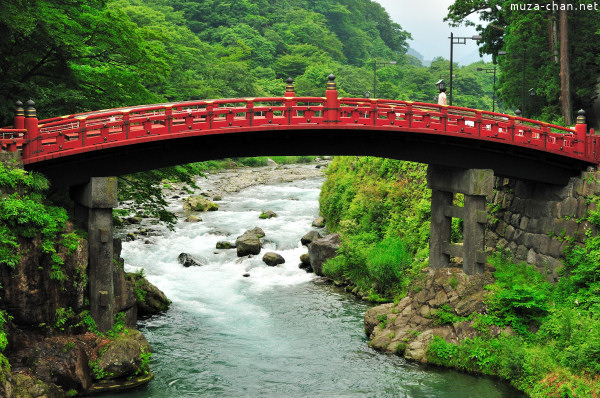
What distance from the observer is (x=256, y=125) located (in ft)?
95.6

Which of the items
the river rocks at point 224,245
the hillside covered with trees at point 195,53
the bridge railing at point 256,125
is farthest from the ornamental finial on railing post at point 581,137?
the river rocks at point 224,245

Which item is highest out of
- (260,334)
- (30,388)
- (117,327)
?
(117,327)

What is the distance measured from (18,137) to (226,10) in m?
101

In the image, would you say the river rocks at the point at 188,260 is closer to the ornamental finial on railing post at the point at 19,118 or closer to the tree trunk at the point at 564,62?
the ornamental finial on railing post at the point at 19,118

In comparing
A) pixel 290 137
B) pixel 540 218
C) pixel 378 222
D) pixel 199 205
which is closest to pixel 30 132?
pixel 290 137

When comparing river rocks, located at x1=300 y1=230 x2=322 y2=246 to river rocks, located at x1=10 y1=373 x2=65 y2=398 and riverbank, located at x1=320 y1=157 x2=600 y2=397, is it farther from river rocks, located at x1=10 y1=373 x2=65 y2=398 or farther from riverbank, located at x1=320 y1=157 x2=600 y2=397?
river rocks, located at x1=10 y1=373 x2=65 y2=398

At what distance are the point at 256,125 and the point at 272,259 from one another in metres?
→ 16.1

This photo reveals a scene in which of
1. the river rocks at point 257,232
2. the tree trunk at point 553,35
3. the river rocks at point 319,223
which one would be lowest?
the river rocks at point 257,232

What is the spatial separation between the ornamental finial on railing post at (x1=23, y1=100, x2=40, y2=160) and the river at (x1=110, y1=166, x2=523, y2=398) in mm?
9143

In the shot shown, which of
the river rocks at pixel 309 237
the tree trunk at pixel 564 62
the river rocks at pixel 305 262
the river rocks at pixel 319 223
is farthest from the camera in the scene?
the river rocks at pixel 319 223

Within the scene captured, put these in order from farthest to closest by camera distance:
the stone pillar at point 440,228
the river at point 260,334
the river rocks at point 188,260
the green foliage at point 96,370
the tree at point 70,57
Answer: the river rocks at point 188,260 < the stone pillar at point 440,228 < the tree at point 70,57 < the river at point 260,334 < the green foliage at point 96,370

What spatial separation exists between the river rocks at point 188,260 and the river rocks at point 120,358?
15975 mm

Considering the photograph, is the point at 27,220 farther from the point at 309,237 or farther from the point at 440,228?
the point at 309,237

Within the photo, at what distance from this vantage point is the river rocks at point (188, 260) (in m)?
43.9
